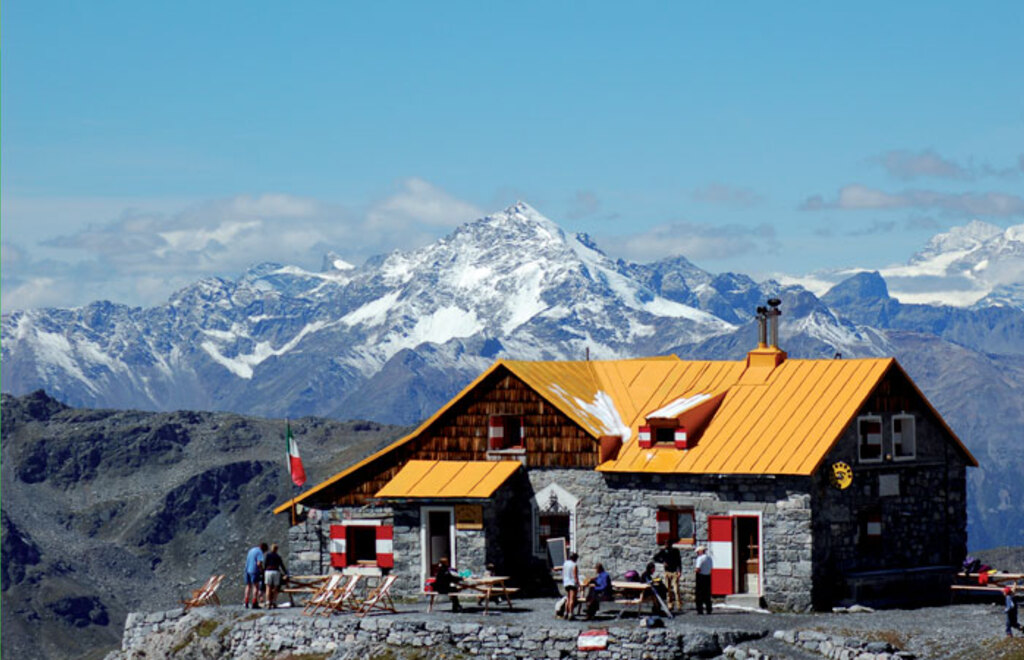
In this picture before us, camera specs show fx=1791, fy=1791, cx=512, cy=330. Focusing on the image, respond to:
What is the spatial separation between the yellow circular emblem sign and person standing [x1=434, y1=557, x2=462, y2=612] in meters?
11.6

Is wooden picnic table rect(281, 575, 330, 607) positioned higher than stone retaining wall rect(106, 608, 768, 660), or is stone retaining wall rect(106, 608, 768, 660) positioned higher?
wooden picnic table rect(281, 575, 330, 607)

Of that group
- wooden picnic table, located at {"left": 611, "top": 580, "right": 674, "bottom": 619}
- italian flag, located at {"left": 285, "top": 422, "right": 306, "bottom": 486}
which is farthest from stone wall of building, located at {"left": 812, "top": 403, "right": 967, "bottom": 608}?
italian flag, located at {"left": 285, "top": 422, "right": 306, "bottom": 486}

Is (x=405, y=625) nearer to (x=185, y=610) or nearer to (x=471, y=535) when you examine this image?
(x=471, y=535)

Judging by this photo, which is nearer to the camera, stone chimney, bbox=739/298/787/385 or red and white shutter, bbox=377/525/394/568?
red and white shutter, bbox=377/525/394/568

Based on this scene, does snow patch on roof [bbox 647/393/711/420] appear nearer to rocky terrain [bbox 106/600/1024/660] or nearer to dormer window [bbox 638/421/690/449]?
dormer window [bbox 638/421/690/449]

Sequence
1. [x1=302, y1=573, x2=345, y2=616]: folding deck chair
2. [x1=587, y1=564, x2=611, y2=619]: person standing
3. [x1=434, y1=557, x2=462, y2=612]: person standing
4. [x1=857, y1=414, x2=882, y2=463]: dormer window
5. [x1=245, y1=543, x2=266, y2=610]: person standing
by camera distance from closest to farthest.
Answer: [x1=587, y1=564, x2=611, y2=619]: person standing → [x1=434, y1=557, x2=462, y2=612]: person standing → [x1=302, y1=573, x2=345, y2=616]: folding deck chair → [x1=857, y1=414, x2=882, y2=463]: dormer window → [x1=245, y1=543, x2=266, y2=610]: person standing

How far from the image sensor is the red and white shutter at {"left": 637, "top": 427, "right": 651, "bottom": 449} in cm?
5700

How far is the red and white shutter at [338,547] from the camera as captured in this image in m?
60.8

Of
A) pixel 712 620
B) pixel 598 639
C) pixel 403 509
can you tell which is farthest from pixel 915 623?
pixel 403 509

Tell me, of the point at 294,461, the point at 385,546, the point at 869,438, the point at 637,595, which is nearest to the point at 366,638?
the point at 637,595

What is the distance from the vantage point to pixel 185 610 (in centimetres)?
5828

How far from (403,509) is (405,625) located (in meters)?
8.36

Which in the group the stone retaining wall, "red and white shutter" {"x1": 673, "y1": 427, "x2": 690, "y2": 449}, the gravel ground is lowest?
the stone retaining wall

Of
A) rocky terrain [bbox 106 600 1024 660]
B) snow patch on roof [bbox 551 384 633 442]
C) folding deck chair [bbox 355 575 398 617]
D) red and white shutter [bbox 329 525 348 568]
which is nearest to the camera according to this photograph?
rocky terrain [bbox 106 600 1024 660]
